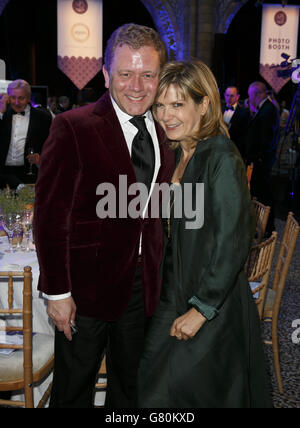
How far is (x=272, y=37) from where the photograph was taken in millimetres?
10398

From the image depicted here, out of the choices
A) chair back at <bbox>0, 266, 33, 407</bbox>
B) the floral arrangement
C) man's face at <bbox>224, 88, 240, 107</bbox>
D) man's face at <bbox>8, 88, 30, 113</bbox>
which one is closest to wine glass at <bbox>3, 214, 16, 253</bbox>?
the floral arrangement

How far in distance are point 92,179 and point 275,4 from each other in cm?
1018

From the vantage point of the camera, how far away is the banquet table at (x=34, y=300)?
7.22 feet

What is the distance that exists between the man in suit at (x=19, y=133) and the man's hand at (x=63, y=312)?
3.71 metres

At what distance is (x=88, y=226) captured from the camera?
1598 millimetres

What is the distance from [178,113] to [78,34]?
8433 mm

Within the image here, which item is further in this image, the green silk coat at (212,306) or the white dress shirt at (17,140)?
the white dress shirt at (17,140)

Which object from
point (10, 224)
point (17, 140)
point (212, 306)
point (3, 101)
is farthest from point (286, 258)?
point (3, 101)

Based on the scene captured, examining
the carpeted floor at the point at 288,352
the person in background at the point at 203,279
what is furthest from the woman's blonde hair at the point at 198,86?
the carpeted floor at the point at 288,352

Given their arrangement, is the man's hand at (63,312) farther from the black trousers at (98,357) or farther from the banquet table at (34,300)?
the banquet table at (34,300)

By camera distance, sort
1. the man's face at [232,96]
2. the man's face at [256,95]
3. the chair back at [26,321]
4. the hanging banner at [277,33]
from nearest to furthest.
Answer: the chair back at [26,321] < the man's face at [256,95] < the man's face at [232,96] < the hanging banner at [277,33]

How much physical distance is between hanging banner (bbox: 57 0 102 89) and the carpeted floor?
6.65 meters
